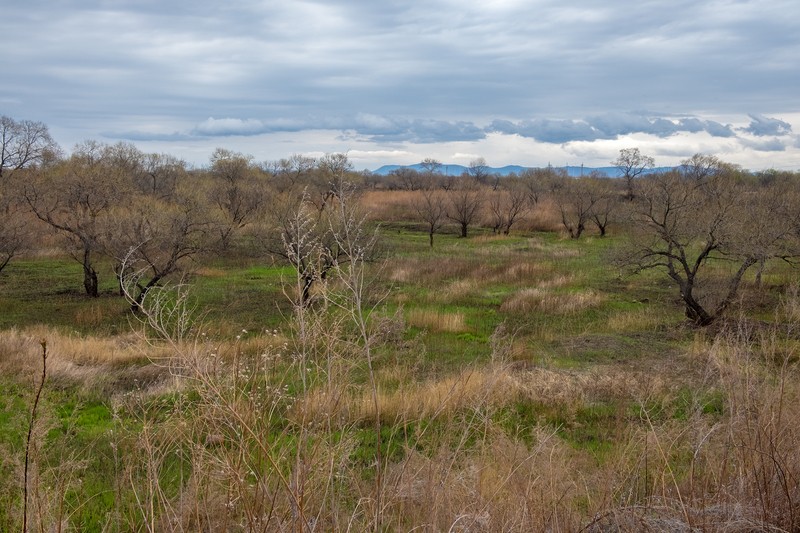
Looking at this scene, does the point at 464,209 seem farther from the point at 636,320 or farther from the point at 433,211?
the point at 636,320

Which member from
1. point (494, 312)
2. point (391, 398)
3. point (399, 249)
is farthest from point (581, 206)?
point (391, 398)

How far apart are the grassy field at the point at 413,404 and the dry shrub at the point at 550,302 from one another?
102 mm

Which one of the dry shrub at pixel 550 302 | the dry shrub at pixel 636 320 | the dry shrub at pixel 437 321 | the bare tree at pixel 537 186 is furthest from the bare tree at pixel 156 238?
the bare tree at pixel 537 186

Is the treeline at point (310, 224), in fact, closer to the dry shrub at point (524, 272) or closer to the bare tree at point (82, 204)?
the bare tree at point (82, 204)

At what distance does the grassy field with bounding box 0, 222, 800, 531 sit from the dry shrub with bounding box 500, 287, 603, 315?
0.10 meters

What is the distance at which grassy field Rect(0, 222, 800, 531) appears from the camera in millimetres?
3051

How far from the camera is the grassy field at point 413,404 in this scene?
3.05 m

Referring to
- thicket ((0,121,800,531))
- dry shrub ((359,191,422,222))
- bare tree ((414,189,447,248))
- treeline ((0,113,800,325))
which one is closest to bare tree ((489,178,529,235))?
treeline ((0,113,800,325))

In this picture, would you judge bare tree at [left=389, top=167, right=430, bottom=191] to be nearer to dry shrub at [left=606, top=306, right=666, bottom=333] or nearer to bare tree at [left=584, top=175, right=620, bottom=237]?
bare tree at [left=584, top=175, right=620, bottom=237]

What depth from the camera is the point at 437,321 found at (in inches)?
676

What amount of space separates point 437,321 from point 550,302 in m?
4.76

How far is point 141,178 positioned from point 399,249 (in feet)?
83.9

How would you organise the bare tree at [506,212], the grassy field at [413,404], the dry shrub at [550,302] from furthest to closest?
the bare tree at [506,212], the dry shrub at [550,302], the grassy field at [413,404]

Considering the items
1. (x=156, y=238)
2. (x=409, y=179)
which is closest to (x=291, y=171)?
(x=409, y=179)
